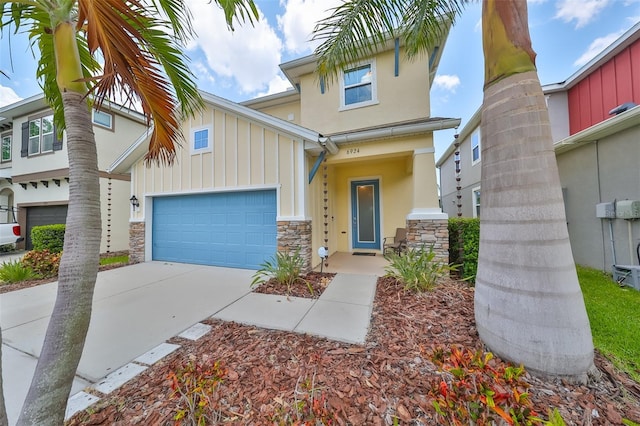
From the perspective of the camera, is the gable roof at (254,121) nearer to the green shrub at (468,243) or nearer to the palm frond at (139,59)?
the palm frond at (139,59)

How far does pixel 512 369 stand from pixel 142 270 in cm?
793

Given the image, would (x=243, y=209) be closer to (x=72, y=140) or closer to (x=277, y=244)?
(x=277, y=244)

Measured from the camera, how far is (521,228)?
222 cm

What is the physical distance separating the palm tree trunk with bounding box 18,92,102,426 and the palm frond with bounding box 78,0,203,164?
448mm

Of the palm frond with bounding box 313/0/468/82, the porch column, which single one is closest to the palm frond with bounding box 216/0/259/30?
the palm frond with bounding box 313/0/468/82

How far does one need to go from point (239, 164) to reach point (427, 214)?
4967 millimetres

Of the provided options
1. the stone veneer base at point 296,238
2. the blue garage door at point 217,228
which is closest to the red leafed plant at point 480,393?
the stone veneer base at point 296,238

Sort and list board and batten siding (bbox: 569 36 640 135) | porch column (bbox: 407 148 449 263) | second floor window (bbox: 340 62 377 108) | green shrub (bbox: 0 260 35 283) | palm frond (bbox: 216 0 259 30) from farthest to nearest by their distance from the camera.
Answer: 1. second floor window (bbox: 340 62 377 108)
2. board and batten siding (bbox: 569 36 640 135)
3. green shrub (bbox: 0 260 35 283)
4. porch column (bbox: 407 148 449 263)
5. palm frond (bbox: 216 0 259 30)

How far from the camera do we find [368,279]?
17.1 ft

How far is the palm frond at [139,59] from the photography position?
1.68m

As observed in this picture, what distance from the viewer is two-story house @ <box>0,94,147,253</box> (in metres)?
9.07

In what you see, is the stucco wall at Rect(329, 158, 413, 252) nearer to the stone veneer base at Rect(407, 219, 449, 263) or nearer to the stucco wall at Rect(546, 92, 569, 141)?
the stone veneer base at Rect(407, 219, 449, 263)

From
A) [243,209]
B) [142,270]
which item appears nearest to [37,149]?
[142,270]

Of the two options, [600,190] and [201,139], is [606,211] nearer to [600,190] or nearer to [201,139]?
[600,190]
